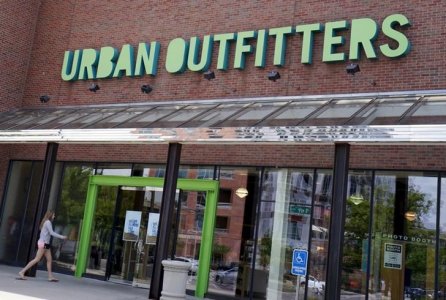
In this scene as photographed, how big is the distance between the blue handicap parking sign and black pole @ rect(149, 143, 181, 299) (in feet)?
9.54

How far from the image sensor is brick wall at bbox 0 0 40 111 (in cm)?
1822

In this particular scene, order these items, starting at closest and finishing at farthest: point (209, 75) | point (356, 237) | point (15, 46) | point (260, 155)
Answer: point (356, 237) < point (260, 155) < point (209, 75) < point (15, 46)

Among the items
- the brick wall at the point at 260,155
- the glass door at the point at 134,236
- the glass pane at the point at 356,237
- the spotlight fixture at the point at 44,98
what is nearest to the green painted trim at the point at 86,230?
the glass door at the point at 134,236

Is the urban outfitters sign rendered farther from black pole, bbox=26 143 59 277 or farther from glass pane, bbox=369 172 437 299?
black pole, bbox=26 143 59 277

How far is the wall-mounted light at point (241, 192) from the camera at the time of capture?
546 inches

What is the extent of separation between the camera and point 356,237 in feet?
40.0

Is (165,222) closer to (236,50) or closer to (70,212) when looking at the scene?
(236,50)

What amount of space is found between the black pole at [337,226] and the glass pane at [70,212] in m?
9.35

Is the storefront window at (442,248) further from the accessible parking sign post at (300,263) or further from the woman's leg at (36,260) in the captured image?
the woman's leg at (36,260)

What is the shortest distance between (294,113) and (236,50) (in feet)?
10.8

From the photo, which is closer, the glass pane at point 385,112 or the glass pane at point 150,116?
the glass pane at point 385,112

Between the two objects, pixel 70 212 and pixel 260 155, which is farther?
pixel 70 212

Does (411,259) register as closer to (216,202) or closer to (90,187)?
(216,202)

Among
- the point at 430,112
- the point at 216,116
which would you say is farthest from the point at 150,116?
the point at 430,112
